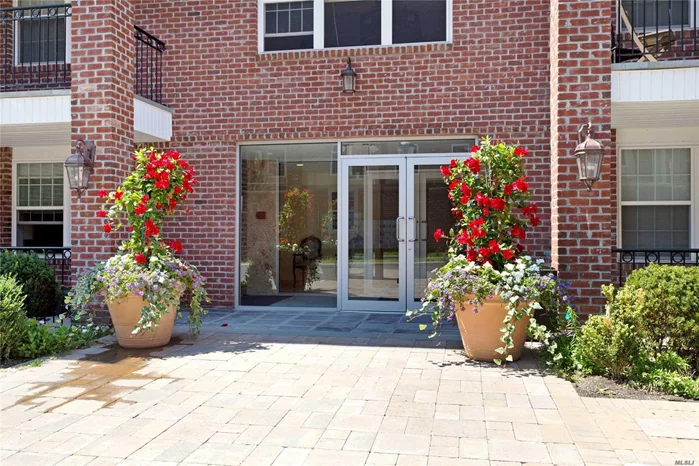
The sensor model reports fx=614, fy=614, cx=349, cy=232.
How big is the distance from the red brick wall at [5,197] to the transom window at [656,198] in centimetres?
943

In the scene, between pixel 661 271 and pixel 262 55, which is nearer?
pixel 661 271

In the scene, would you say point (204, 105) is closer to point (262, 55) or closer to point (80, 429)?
point (262, 55)

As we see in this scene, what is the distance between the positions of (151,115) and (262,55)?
1778 mm

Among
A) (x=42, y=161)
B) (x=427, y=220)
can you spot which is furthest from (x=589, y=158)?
(x=42, y=161)

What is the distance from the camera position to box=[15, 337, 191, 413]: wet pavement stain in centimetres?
459

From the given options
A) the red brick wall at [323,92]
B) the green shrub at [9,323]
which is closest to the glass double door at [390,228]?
the red brick wall at [323,92]

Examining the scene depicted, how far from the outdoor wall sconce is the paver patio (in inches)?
77.4

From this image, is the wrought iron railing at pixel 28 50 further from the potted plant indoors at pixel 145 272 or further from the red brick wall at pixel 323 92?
the potted plant indoors at pixel 145 272

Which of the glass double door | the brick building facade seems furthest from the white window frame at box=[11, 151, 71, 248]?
the glass double door

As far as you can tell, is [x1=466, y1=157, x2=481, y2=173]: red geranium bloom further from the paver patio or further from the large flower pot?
the paver patio

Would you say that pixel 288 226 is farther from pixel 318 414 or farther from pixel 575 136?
pixel 318 414

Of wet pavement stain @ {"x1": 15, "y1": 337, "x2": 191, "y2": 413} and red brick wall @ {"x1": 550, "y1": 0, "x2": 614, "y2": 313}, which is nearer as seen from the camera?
wet pavement stain @ {"x1": 15, "y1": 337, "x2": 191, "y2": 413}

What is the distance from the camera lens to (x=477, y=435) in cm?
384

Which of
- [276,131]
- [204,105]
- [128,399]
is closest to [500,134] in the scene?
[276,131]
